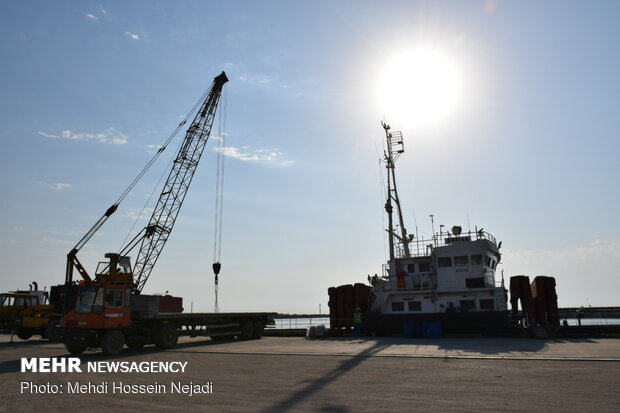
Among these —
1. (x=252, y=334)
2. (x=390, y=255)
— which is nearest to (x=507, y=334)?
(x=390, y=255)

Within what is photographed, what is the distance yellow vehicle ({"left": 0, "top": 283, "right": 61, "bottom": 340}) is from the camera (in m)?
29.3

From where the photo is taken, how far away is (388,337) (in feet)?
91.7

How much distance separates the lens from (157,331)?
21484 mm

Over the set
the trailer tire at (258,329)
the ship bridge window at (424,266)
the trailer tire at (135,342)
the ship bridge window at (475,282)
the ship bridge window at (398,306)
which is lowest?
the trailer tire at (258,329)

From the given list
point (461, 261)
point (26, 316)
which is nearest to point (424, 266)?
point (461, 261)

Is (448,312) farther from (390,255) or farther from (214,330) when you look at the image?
(214,330)

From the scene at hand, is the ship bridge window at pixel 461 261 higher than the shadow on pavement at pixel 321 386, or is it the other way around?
the ship bridge window at pixel 461 261

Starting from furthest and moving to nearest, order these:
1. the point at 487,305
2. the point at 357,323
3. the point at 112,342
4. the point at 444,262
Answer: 1. the point at 357,323
2. the point at 444,262
3. the point at 487,305
4. the point at 112,342

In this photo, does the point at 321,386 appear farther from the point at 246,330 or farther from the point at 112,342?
the point at 246,330

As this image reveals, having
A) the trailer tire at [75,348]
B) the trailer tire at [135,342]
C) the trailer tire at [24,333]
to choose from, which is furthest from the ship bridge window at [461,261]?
the trailer tire at [24,333]

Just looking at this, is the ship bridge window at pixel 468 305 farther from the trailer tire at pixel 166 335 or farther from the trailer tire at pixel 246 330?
the trailer tire at pixel 166 335

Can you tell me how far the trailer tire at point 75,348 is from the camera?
1850 centimetres

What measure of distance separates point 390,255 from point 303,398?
23.0 m

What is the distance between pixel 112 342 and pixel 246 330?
10919mm
